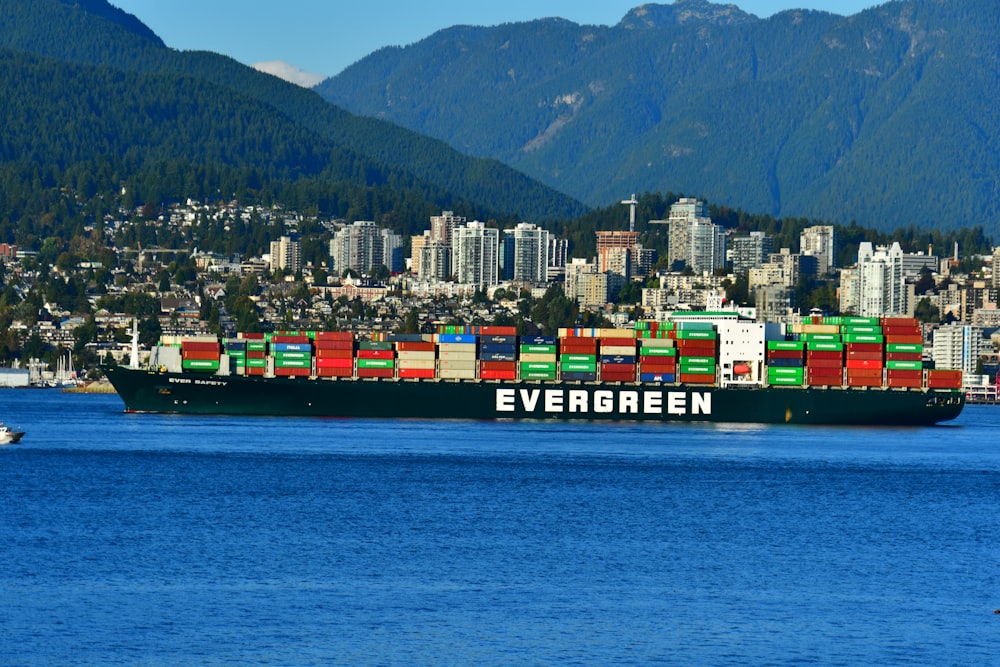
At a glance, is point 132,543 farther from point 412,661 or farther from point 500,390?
point 500,390

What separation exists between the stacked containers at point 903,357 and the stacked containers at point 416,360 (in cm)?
1928

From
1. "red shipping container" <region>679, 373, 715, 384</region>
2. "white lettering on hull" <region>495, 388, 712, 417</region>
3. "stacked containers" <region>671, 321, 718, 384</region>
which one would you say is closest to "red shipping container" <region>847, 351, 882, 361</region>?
"stacked containers" <region>671, 321, 718, 384</region>

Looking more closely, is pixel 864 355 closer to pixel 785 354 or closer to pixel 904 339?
pixel 904 339

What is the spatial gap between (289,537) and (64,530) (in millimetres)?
4578

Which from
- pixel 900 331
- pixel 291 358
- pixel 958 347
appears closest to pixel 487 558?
pixel 291 358

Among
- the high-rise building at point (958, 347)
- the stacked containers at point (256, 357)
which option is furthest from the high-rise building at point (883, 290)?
the stacked containers at point (256, 357)

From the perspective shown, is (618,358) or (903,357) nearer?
(618,358)

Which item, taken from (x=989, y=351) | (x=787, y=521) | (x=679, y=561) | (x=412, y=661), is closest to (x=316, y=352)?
(x=787, y=521)

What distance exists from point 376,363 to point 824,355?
749 inches

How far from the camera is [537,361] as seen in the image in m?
85.2

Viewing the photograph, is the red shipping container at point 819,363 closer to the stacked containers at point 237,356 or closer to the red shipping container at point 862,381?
the red shipping container at point 862,381

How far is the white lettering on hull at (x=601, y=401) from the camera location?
8500 cm

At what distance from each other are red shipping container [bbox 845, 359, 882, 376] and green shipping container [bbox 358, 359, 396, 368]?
1923cm

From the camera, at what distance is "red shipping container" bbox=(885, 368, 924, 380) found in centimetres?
8525
